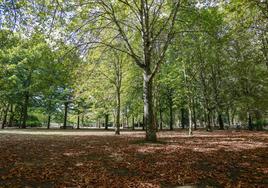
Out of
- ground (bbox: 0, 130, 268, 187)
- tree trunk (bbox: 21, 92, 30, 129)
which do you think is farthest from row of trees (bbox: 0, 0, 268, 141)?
ground (bbox: 0, 130, 268, 187)

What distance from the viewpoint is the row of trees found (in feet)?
48.2

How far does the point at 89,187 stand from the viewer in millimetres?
6461

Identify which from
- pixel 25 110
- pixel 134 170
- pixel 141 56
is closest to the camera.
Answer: pixel 134 170

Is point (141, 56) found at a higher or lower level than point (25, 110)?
higher

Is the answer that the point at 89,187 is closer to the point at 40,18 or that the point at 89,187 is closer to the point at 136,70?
the point at 40,18

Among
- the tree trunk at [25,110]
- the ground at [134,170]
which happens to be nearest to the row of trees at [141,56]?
the tree trunk at [25,110]

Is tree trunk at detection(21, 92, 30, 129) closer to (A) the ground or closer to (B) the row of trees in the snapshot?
(B) the row of trees

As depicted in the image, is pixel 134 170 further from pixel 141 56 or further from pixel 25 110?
pixel 25 110

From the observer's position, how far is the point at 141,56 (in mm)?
31312

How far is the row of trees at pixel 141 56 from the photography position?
1470 centimetres

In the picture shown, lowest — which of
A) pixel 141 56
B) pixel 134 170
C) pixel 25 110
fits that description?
pixel 134 170

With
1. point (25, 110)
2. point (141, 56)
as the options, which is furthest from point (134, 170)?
point (25, 110)

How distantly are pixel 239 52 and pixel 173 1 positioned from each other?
949 inches

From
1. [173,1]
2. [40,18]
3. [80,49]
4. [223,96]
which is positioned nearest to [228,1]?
[173,1]
